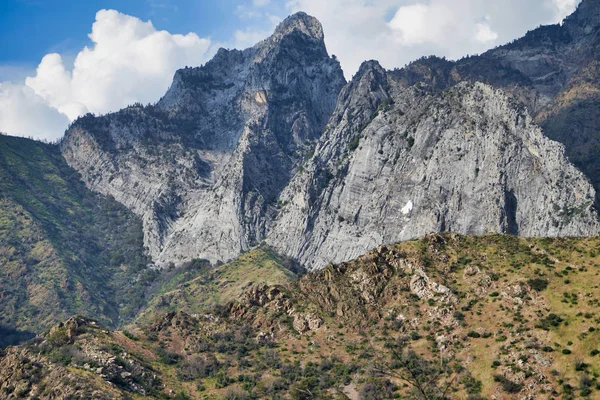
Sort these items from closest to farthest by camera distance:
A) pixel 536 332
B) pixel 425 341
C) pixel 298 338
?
pixel 536 332
pixel 425 341
pixel 298 338

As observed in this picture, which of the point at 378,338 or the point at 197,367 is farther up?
the point at 378,338

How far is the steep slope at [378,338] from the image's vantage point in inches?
3546

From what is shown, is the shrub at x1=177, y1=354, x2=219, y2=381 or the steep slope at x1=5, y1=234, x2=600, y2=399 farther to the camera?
the shrub at x1=177, y1=354, x2=219, y2=381

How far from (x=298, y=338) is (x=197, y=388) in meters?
18.2

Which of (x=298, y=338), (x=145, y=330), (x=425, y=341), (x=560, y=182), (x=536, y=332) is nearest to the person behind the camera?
(x=536, y=332)

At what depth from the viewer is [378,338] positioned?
10719 centimetres

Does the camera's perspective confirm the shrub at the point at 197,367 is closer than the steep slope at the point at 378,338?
No

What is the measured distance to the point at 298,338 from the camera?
112562mm

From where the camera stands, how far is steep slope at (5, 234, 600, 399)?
90062 millimetres

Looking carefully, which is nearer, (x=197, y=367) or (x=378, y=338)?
(x=378, y=338)

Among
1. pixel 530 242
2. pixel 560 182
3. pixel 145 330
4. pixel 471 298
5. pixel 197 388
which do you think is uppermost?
pixel 560 182

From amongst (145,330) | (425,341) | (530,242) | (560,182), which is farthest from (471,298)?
(560,182)

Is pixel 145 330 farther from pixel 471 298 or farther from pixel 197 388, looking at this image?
pixel 471 298

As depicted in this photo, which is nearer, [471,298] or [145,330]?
[471,298]
